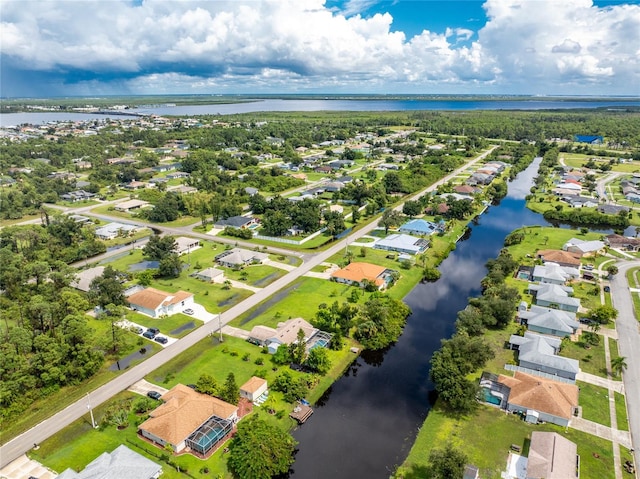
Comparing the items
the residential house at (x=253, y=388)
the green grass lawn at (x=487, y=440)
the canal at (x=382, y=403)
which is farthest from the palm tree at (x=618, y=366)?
the residential house at (x=253, y=388)

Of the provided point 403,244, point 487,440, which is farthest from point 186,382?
point 403,244

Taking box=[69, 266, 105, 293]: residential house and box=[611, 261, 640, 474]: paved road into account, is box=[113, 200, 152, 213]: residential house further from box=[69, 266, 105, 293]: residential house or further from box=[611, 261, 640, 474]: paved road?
box=[611, 261, 640, 474]: paved road

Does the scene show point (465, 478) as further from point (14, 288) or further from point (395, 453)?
point (14, 288)

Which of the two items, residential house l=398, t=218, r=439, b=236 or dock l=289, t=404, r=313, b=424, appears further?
residential house l=398, t=218, r=439, b=236

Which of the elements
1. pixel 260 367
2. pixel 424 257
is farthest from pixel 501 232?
pixel 260 367

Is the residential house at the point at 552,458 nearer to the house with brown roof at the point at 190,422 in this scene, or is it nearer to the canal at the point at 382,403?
the canal at the point at 382,403

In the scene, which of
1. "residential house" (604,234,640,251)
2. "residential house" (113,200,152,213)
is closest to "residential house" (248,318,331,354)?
"residential house" (604,234,640,251)
